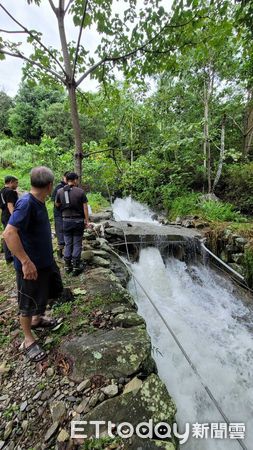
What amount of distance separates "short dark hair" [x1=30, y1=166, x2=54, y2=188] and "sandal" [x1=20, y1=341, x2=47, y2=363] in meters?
1.59

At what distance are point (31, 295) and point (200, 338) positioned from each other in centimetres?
321

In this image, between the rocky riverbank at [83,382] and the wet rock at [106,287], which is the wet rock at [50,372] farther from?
the wet rock at [106,287]

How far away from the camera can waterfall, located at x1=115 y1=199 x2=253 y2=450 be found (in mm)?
2893

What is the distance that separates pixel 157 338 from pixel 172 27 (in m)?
4.38

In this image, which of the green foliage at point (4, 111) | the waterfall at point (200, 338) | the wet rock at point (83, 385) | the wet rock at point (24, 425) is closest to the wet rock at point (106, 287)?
the waterfall at point (200, 338)

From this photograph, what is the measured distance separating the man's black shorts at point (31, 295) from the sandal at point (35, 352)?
34cm

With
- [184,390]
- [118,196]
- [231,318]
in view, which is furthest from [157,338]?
[118,196]

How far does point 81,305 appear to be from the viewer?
9.67 feet

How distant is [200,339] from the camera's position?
4.07 metres

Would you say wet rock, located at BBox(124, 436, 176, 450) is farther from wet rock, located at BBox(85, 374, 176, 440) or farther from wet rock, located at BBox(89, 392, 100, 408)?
wet rock, located at BBox(89, 392, 100, 408)

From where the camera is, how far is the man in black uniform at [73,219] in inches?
152

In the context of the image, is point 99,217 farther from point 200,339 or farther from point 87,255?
point 200,339

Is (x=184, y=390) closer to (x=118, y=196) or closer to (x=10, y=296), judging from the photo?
(x=10, y=296)

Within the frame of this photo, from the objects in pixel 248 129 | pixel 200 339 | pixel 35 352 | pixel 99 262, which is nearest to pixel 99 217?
pixel 99 262
